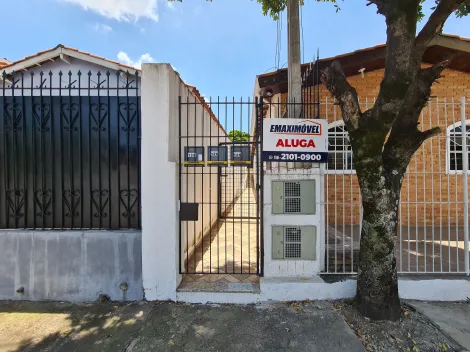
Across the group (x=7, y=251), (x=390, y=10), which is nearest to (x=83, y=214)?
(x=7, y=251)

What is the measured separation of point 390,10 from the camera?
119 inches

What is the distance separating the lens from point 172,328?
3059mm

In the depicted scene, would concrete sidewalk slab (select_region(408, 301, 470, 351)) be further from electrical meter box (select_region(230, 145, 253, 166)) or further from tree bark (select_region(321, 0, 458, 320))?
electrical meter box (select_region(230, 145, 253, 166))

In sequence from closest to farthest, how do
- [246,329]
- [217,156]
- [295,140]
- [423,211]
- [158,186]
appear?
[246,329] → [158,186] → [295,140] → [217,156] → [423,211]

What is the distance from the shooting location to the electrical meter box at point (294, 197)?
3.79 meters

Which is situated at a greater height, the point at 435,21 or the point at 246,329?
the point at 435,21

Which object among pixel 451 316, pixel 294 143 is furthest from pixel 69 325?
pixel 451 316

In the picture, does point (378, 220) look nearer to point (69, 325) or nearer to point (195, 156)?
point (195, 156)

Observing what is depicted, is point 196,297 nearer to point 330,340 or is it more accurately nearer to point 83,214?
point 330,340

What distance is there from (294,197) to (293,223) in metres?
0.39

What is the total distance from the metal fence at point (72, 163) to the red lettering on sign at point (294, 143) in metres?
2.18

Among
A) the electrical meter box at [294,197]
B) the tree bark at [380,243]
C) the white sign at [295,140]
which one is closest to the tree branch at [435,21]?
the white sign at [295,140]

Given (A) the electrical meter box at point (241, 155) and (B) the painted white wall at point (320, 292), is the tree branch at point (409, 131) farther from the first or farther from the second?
(A) the electrical meter box at point (241, 155)

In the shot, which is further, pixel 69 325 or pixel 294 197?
pixel 294 197
